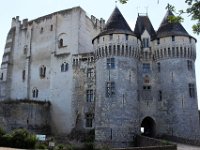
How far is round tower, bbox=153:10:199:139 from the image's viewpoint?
32.4m

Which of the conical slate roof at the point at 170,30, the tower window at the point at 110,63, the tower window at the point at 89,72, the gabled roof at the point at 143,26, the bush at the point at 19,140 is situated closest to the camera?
the bush at the point at 19,140

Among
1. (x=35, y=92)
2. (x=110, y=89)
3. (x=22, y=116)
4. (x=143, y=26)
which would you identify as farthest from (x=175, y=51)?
(x=35, y=92)

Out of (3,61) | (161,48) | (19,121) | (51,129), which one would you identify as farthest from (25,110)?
(161,48)

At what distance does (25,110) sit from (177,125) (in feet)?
58.2

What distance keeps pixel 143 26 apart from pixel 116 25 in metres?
4.73

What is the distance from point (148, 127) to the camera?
3544cm

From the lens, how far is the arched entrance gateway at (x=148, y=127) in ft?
111

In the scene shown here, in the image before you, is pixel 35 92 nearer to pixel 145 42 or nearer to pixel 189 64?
pixel 145 42

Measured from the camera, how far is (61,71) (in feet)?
133

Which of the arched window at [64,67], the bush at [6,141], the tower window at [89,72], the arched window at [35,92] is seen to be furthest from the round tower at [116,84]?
the arched window at [35,92]

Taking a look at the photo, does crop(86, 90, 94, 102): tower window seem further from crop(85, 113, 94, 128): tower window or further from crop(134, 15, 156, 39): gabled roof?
crop(134, 15, 156, 39): gabled roof

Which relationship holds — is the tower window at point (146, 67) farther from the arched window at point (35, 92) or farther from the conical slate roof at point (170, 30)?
the arched window at point (35, 92)

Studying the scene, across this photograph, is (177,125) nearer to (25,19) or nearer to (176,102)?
(176,102)

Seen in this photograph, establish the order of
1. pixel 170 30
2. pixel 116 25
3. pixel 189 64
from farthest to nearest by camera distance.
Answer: pixel 170 30 < pixel 189 64 < pixel 116 25
